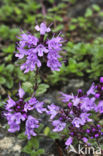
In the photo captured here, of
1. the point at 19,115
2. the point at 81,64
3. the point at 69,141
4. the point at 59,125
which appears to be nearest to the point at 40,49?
the point at 19,115

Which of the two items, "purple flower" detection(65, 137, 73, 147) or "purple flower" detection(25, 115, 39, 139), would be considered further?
"purple flower" detection(65, 137, 73, 147)

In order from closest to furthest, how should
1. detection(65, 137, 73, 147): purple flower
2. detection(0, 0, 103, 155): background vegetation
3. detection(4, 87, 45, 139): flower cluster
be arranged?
detection(4, 87, 45, 139): flower cluster → detection(65, 137, 73, 147): purple flower → detection(0, 0, 103, 155): background vegetation

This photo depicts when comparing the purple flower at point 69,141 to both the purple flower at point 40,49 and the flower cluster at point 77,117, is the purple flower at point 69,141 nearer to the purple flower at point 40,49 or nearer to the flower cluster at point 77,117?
the flower cluster at point 77,117

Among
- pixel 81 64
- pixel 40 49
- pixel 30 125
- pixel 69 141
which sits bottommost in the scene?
pixel 69 141

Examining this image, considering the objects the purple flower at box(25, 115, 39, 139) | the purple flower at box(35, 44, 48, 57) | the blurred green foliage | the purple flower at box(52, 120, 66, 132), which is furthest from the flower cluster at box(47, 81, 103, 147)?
the blurred green foliage

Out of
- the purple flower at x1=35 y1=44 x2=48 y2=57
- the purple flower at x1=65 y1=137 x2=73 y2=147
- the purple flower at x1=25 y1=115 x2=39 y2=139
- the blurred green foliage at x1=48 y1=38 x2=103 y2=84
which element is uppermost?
the blurred green foliage at x1=48 y1=38 x2=103 y2=84

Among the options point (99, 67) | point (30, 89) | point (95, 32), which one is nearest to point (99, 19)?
point (95, 32)

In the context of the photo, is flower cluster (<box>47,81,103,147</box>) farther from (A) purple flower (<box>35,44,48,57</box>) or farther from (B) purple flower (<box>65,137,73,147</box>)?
(A) purple flower (<box>35,44,48,57</box>)

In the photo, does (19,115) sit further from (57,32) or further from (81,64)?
(57,32)

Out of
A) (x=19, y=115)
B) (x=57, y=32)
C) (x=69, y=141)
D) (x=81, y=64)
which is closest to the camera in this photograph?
(x=19, y=115)

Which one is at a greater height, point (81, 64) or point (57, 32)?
point (57, 32)

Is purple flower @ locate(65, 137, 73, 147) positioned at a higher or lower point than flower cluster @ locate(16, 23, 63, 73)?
lower
